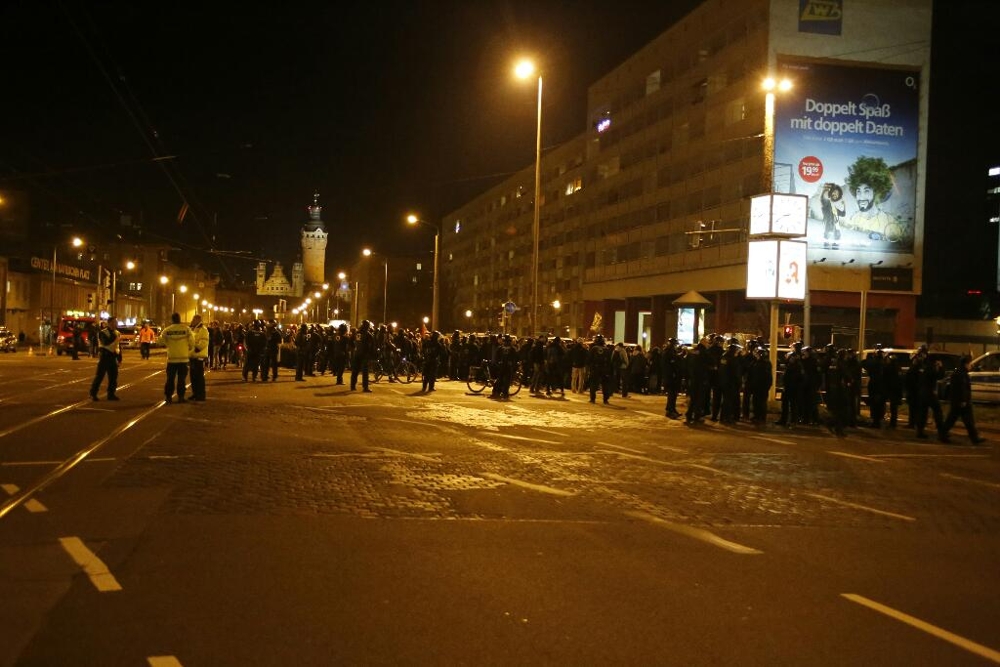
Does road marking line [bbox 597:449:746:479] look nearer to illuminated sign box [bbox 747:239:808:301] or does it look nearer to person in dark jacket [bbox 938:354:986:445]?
person in dark jacket [bbox 938:354:986:445]

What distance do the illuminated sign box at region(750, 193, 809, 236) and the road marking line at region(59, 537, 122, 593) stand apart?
20695 mm

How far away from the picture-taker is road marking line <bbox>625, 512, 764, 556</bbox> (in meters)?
7.38

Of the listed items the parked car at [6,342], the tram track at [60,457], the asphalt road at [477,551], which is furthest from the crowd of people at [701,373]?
the parked car at [6,342]

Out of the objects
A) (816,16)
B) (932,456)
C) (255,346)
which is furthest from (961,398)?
(816,16)

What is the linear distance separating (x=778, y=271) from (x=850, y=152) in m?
23.6

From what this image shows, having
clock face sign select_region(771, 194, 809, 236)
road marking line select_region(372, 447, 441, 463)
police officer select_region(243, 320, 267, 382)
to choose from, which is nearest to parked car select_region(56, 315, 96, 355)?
police officer select_region(243, 320, 267, 382)

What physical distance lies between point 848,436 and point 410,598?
46.8 feet

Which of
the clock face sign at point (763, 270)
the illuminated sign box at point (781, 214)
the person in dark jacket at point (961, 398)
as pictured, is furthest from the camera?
the clock face sign at point (763, 270)

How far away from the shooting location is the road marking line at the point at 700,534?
24.2 ft

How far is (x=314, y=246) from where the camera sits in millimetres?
179125

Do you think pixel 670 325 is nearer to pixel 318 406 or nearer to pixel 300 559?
pixel 318 406

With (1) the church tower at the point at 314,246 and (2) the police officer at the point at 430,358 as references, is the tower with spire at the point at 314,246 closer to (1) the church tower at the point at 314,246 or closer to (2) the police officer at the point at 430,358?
(1) the church tower at the point at 314,246

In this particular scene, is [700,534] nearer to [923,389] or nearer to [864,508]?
[864,508]

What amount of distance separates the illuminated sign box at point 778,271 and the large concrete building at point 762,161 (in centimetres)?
1053
